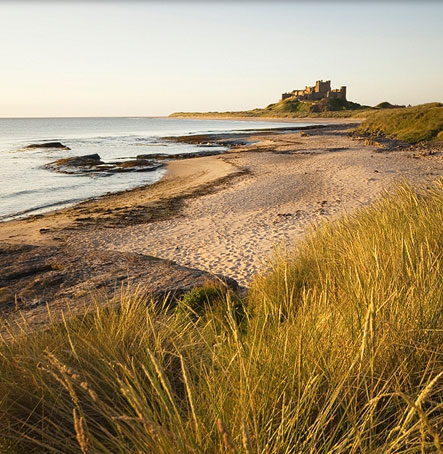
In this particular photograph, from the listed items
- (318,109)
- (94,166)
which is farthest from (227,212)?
(318,109)

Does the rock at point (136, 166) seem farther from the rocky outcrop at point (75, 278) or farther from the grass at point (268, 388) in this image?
the grass at point (268, 388)

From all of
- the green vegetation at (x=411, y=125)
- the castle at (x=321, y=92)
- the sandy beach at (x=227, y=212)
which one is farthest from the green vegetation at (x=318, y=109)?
the sandy beach at (x=227, y=212)

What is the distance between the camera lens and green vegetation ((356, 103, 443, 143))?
99.6ft

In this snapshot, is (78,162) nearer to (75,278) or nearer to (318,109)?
(75,278)

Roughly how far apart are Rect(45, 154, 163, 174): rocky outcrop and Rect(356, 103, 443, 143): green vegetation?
19850 mm

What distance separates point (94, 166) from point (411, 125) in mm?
27107

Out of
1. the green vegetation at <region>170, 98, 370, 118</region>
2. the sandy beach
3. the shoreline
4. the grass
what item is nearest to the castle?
the green vegetation at <region>170, 98, 370, 118</region>

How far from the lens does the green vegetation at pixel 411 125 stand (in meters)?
30.3

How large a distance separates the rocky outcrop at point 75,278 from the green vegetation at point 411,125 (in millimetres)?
28858

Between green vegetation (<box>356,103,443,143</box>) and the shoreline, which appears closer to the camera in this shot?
the shoreline

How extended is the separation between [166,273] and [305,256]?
212cm

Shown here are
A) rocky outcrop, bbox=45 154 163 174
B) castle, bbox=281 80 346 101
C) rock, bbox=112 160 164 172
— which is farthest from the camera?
castle, bbox=281 80 346 101

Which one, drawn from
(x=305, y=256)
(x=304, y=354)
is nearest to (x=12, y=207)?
(x=305, y=256)

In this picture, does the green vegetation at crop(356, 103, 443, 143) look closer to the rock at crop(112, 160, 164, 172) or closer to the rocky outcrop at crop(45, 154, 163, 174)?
the rock at crop(112, 160, 164, 172)
